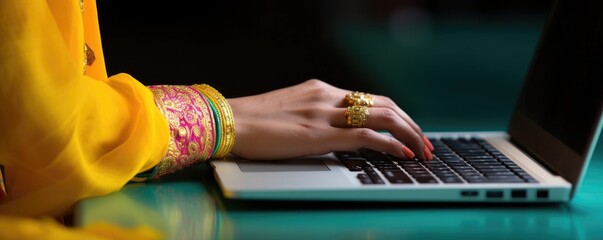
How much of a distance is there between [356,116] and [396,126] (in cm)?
5

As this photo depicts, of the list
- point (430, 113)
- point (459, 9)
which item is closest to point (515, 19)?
point (459, 9)

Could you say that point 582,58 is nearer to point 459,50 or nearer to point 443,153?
point 443,153

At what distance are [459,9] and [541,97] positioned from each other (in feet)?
2.54

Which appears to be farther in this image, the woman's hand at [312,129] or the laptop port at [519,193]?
the woman's hand at [312,129]

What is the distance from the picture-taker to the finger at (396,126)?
56.6 inches

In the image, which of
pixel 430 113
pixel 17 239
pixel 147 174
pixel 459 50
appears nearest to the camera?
pixel 17 239

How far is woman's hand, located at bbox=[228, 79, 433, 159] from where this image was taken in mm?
1411

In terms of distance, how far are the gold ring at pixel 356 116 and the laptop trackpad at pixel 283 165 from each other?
7 centimetres

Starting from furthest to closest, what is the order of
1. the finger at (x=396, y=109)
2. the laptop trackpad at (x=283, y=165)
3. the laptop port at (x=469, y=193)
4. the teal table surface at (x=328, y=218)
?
the finger at (x=396, y=109) → the laptop trackpad at (x=283, y=165) → the laptop port at (x=469, y=193) → the teal table surface at (x=328, y=218)

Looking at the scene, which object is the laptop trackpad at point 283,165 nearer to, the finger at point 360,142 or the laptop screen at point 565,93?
the finger at point 360,142

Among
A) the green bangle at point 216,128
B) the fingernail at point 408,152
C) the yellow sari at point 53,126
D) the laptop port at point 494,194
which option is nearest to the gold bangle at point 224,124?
the green bangle at point 216,128

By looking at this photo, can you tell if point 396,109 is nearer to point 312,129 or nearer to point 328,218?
point 312,129

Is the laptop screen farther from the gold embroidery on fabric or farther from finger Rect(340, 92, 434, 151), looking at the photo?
the gold embroidery on fabric

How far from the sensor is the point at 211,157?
1.42 metres
